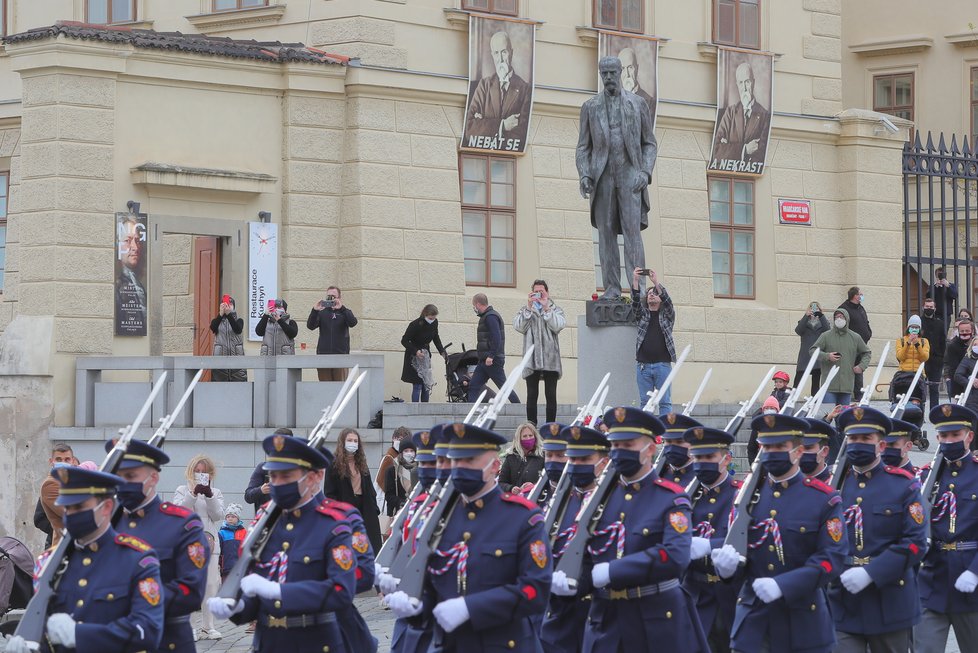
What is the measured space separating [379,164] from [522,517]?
15849mm

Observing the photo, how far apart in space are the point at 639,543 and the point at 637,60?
17.6 meters

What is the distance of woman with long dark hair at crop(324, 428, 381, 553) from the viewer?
15039 millimetres

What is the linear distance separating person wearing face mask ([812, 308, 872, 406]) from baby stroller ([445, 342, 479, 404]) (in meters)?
4.00

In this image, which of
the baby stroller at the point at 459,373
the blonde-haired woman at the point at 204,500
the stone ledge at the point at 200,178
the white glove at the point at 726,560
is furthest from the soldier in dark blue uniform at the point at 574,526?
the stone ledge at the point at 200,178

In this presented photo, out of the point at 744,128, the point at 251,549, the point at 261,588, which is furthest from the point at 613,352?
Answer: the point at 261,588

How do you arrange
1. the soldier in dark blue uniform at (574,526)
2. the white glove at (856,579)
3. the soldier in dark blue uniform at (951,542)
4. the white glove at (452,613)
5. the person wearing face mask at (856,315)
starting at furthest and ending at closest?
the person wearing face mask at (856,315), the soldier in dark blue uniform at (951,542), the white glove at (856,579), the soldier in dark blue uniform at (574,526), the white glove at (452,613)

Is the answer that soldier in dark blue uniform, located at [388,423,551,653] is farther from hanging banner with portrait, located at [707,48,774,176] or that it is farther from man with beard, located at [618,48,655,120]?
hanging banner with portrait, located at [707,48,774,176]

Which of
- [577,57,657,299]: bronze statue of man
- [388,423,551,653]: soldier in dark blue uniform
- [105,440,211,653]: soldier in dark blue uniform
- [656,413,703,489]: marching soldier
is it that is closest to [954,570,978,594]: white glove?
[656,413,703,489]: marching soldier

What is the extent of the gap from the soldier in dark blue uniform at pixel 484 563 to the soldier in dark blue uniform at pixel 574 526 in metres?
0.75

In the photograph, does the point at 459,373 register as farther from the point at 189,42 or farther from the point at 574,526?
the point at 574,526

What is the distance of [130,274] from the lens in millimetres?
22047

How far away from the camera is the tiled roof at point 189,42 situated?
70.7 feet

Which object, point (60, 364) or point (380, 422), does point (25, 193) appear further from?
point (380, 422)

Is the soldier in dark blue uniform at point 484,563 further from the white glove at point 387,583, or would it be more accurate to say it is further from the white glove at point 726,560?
the white glove at point 726,560
